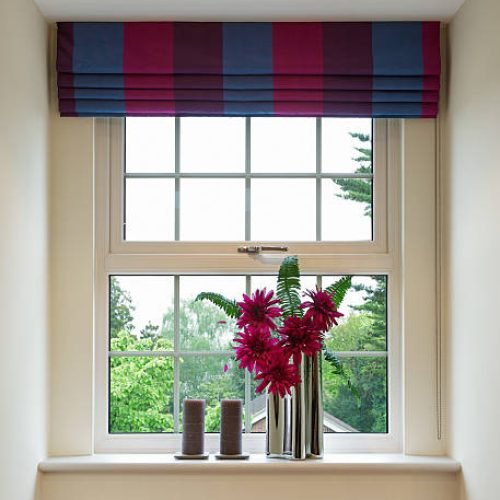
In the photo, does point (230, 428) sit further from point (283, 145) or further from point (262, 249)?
point (283, 145)

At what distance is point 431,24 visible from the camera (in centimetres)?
379

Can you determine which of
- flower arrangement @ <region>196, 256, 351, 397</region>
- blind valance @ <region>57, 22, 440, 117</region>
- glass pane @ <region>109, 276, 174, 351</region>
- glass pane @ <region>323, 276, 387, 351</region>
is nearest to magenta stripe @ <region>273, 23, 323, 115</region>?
blind valance @ <region>57, 22, 440, 117</region>

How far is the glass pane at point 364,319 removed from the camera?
3.92 metres

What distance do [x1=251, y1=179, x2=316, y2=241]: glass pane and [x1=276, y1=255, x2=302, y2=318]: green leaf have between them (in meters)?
0.23

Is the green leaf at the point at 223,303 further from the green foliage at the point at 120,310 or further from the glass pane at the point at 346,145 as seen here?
the glass pane at the point at 346,145

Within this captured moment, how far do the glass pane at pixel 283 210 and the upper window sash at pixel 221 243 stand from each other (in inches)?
2.1

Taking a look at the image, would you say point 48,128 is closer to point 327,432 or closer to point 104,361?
point 104,361

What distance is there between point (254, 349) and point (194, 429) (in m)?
0.37

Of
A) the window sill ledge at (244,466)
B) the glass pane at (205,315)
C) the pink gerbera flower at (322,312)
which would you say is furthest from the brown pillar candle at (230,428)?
the pink gerbera flower at (322,312)

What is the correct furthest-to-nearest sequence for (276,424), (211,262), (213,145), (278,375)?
(213,145) < (211,262) < (276,424) < (278,375)
